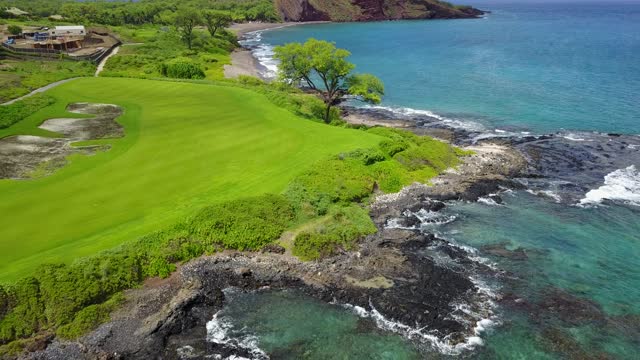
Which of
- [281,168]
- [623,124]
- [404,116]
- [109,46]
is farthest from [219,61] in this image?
[623,124]

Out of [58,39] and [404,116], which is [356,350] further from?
[58,39]

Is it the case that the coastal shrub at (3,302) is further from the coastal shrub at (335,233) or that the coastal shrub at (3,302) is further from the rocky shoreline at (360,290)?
the coastal shrub at (335,233)

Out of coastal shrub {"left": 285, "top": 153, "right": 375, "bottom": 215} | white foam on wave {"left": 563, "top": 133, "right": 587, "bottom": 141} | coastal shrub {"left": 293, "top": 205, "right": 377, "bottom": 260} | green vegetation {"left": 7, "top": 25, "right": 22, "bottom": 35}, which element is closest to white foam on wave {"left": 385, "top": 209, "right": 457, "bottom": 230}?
coastal shrub {"left": 293, "top": 205, "right": 377, "bottom": 260}

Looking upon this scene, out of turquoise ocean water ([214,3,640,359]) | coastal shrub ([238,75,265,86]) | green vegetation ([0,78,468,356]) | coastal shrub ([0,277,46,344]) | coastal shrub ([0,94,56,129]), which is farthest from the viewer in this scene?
coastal shrub ([238,75,265,86])

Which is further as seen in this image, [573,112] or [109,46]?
[109,46]

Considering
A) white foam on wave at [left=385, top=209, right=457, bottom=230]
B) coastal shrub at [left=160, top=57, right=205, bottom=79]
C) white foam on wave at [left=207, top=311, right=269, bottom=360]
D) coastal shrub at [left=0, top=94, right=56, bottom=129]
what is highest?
coastal shrub at [left=160, top=57, right=205, bottom=79]

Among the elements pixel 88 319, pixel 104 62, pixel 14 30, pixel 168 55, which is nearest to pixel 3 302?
pixel 88 319

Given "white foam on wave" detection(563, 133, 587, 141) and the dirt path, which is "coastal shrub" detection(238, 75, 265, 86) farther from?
"white foam on wave" detection(563, 133, 587, 141)

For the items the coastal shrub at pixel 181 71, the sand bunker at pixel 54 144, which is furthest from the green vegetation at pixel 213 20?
the sand bunker at pixel 54 144
